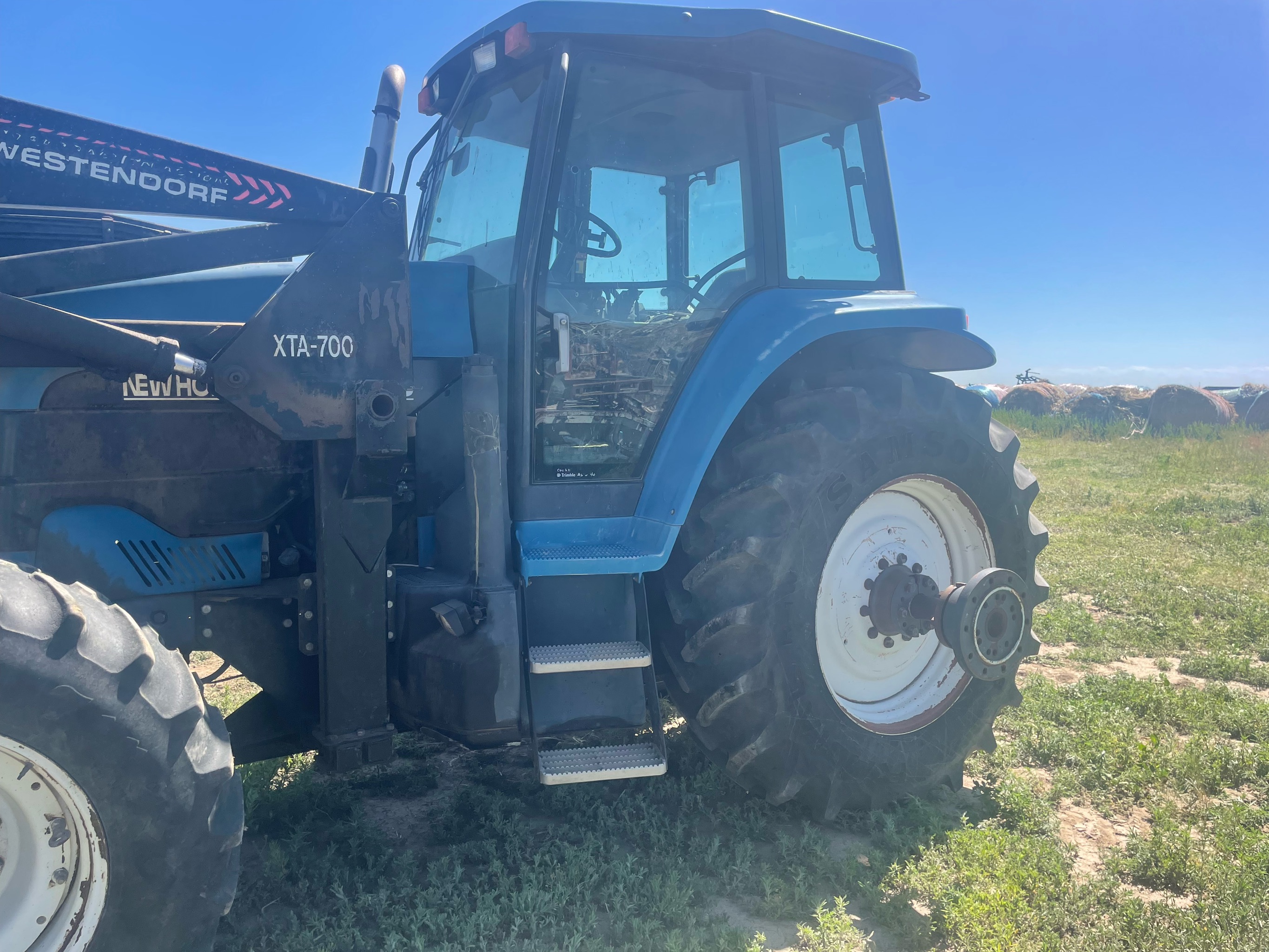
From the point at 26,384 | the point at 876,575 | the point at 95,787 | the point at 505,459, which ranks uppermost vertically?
the point at 26,384

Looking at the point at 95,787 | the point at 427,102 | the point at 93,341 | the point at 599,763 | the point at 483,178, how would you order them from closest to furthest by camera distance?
the point at 95,787 → the point at 93,341 → the point at 599,763 → the point at 483,178 → the point at 427,102

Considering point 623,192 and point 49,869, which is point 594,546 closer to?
point 623,192

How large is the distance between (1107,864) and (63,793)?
298 cm

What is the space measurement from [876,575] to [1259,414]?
887 inches

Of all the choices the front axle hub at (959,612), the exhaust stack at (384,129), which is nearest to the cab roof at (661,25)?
the exhaust stack at (384,129)

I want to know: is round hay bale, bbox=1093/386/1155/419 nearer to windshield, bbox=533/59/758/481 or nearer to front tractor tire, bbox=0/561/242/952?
windshield, bbox=533/59/758/481

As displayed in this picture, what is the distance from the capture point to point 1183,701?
163 inches

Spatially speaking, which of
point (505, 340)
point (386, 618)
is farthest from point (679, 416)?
point (386, 618)

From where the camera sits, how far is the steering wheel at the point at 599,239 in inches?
118

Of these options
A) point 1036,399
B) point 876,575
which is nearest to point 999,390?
point 1036,399

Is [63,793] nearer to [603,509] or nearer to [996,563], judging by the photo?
[603,509]

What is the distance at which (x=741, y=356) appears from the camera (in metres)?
2.96

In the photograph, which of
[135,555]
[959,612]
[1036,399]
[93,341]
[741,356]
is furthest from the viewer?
[1036,399]

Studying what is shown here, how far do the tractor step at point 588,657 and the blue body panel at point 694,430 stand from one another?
0.25 metres
